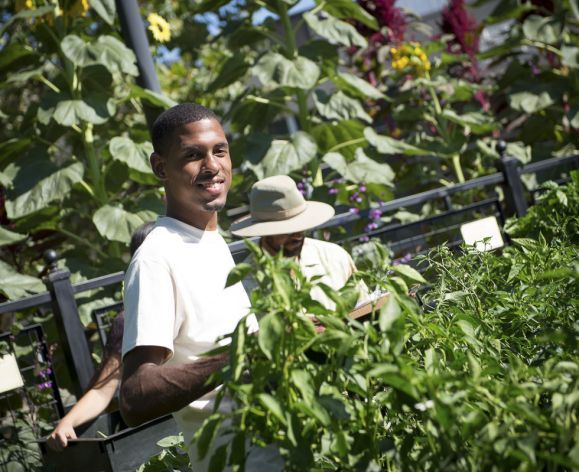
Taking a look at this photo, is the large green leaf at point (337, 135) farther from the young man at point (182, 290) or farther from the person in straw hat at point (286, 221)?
the young man at point (182, 290)

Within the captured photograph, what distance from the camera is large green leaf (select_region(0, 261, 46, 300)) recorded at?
4.70 m

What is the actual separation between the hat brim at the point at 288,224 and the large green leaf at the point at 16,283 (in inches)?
62.2

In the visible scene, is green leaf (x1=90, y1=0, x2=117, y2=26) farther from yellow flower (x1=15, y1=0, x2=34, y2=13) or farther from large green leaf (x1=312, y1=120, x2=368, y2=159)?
large green leaf (x1=312, y1=120, x2=368, y2=159)

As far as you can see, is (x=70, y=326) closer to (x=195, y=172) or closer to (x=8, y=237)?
(x=8, y=237)

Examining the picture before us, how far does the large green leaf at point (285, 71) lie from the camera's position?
5406 millimetres

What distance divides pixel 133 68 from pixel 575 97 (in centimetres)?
397

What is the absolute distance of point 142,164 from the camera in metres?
5.16

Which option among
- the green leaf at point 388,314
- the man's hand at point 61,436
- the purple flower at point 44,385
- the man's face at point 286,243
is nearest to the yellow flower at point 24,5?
the purple flower at point 44,385

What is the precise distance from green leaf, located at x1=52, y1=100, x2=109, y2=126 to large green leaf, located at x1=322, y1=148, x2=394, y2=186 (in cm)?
155

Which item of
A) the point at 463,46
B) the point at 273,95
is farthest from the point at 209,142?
the point at 463,46

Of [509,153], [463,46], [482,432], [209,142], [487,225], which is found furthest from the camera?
[463,46]

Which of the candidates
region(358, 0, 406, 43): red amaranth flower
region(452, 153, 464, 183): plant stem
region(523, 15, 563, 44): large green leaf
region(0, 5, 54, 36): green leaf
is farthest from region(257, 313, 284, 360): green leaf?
region(358, 0, 406, 43): red amaranth flower

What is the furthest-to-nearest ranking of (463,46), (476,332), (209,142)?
(463,46), (209,142), (476,332)

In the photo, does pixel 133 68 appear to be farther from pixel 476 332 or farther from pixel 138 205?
pixel 476 332
